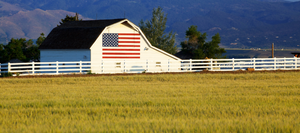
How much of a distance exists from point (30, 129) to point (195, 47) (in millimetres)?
60295

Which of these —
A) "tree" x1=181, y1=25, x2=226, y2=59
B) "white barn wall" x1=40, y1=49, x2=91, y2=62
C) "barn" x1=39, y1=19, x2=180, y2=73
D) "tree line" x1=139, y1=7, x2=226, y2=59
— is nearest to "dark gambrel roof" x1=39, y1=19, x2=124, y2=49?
"barn" x1=39, y1=19, x2=180, y2=73

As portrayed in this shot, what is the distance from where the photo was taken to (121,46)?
129 ft

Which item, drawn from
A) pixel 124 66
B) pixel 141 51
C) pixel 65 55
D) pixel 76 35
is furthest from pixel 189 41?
pixel 65 55

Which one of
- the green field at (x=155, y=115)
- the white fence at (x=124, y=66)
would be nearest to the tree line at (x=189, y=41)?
the white fence at (x=124, y=66)

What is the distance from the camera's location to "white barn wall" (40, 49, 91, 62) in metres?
38.3

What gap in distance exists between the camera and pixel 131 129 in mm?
8156

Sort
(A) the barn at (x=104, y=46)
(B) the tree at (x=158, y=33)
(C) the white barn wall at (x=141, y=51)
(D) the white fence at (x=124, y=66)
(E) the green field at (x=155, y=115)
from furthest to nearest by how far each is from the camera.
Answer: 1. (B) the tree at (x=158, y=33)
2. (A) the barn at (x=104, y=46)
3. (C) the white barn wall at (x=141, y=51)
4. (D) the white fence at (x=124, y=66)
5. (E) the green field at (x=155, y=115)

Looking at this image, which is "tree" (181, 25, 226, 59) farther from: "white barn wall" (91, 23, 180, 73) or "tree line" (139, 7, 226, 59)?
"white barn wall" (91, 23, 180, 73)

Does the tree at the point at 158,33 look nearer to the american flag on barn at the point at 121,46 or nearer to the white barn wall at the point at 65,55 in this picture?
the american flag on barn at the point at 121,46

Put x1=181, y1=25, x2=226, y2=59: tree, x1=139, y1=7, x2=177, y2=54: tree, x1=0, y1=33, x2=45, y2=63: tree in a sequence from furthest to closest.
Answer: x1=139, y1=7, x2=177, y2=54: tree, x1=181, y1=25, x2=226, y2=59: tree, x1=0, y1=33, x2=45, y2=63: tree

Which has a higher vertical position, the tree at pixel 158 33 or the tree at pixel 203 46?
the tree at pixel 158 33

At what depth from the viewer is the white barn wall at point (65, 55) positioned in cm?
3835

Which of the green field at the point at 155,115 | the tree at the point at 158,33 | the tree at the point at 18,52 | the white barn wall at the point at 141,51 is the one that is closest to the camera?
the green field at the point at 155,115

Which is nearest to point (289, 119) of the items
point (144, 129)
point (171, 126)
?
point (171, 126)
